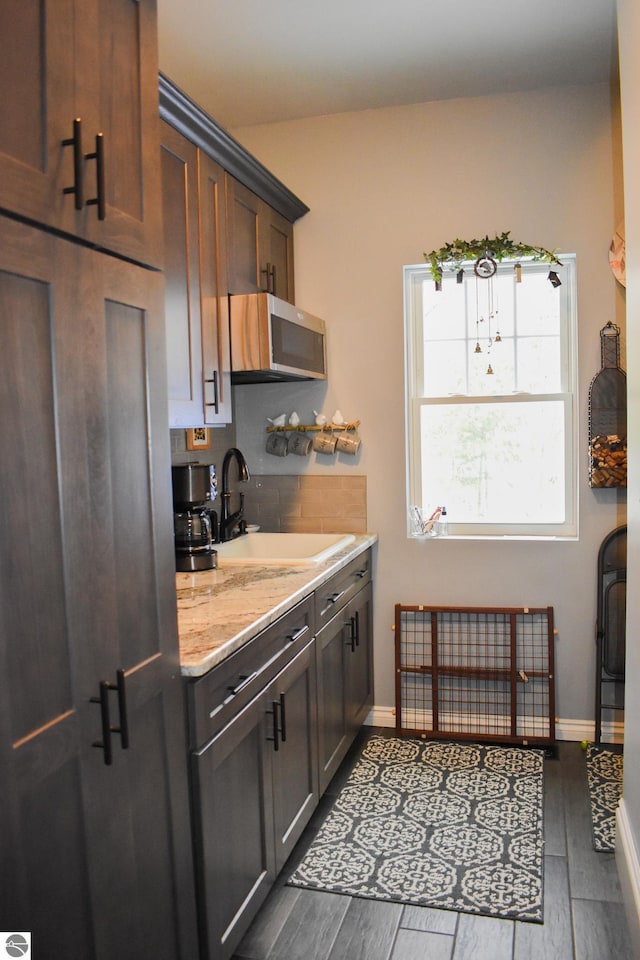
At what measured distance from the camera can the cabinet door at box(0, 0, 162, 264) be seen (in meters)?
1.19

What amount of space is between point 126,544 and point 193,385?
3.90 feet

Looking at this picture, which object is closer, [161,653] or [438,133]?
[161,653]

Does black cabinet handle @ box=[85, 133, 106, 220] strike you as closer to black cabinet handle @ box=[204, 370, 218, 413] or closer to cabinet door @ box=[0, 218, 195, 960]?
cabinet door @ box=[0, 218, 195, 960]

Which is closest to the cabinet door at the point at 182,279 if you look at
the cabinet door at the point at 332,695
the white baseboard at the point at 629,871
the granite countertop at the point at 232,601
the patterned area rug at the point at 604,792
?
the granite countertop at the point at 232,601

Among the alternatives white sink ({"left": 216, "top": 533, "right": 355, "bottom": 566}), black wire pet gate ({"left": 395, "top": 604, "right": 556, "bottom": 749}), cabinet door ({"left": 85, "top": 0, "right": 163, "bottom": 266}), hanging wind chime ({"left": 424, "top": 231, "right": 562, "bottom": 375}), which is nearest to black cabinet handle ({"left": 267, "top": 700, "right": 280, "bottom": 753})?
white sink ({"left": 216, "top": 533, "right": 355, "bottom": 566})

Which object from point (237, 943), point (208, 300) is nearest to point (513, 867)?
point (237, 943)

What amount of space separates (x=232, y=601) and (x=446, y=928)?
43.9 inches

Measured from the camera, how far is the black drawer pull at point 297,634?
2.42 meters

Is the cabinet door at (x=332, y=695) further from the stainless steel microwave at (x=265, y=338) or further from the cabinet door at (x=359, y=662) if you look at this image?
the stainless steel microwave at (x=265, y=338)

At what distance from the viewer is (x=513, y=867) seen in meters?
2.51

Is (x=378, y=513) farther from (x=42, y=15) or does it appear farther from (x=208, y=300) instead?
(x=42, y=15)

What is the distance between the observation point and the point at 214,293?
275 cm

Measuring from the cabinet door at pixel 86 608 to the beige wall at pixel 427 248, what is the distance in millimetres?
2117

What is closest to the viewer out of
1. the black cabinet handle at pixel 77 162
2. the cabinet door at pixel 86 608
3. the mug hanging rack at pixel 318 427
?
the cabinet door at pixel 86 608
